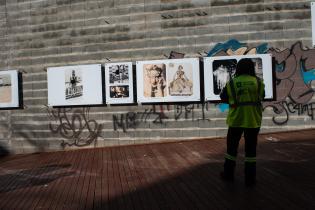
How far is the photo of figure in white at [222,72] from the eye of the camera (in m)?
11.6

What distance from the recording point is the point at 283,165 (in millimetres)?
7902

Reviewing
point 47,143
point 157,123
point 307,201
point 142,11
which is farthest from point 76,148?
point 307,201

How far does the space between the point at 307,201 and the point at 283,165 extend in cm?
242

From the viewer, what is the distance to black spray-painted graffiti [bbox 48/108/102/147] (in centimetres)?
1252

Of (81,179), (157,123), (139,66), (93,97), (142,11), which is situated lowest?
(81,179)

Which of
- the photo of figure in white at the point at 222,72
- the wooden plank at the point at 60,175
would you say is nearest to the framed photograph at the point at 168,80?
the photo of figure in white at the point at 222,72

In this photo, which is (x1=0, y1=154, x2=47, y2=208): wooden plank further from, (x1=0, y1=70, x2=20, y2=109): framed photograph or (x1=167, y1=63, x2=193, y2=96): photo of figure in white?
(x1=167, y1=63, x2=193, y2=96): photo of figure in white

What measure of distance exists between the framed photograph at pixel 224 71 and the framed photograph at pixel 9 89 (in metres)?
6.00

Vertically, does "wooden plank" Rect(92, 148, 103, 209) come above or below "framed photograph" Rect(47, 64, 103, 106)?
below

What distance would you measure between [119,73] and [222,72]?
2978mm

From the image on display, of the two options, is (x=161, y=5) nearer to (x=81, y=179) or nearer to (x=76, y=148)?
(x=76, y=148)

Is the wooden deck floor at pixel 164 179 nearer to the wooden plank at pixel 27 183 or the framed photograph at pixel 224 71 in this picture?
the wooden plank at pixel 27 183

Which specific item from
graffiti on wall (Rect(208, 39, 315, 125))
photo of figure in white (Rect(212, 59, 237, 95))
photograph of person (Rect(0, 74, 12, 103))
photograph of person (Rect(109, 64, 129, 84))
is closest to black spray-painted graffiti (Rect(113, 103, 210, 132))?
photo of figure in white (Rect(212, 59, 237, 95))

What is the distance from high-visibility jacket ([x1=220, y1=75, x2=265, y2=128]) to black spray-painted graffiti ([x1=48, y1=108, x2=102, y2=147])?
677cm
